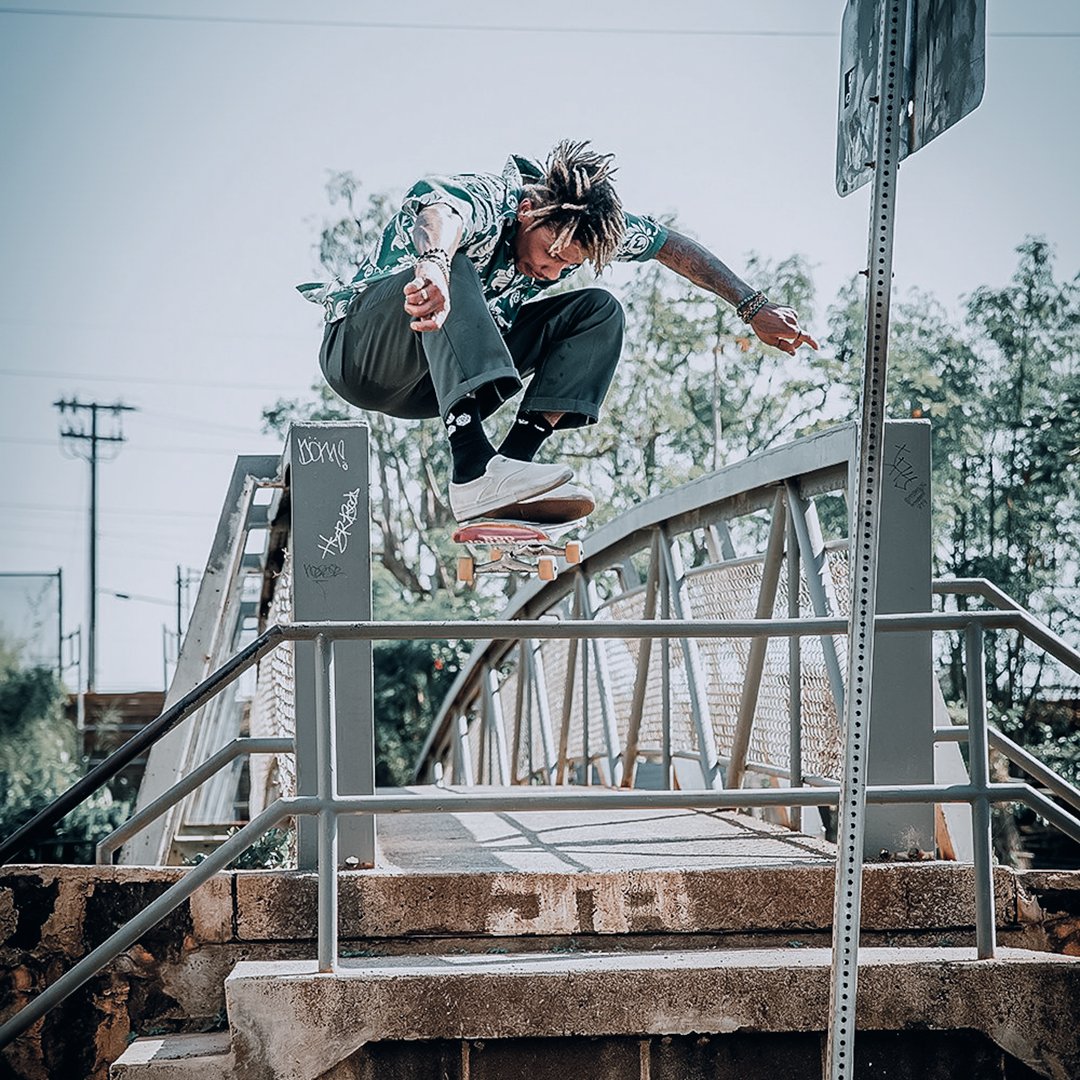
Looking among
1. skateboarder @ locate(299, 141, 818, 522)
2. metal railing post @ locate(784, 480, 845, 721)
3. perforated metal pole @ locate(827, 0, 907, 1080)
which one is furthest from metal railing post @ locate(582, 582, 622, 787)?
perforated metal pole @ locate(827, 0, 907, 1080)

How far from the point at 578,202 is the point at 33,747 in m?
26.8

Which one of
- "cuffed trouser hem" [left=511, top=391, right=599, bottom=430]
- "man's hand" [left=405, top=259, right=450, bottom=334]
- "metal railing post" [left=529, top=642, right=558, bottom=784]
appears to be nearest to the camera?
"man's hand" [left=405, top=259, right=450, bottom=334]

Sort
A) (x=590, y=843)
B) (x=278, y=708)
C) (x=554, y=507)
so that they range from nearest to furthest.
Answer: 1. (x=554, y=507)
2. (x=590, y=843)
3. (x=278, y=708)

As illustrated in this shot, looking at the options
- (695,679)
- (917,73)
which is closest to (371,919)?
(917,73)

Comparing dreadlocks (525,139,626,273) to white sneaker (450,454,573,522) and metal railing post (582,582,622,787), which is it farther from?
metal railing post (582,582,622,787)

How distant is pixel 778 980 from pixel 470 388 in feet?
5.71

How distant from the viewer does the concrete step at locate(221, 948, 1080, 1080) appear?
371 cm

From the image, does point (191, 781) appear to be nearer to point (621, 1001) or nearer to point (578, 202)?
point (621, 1001)

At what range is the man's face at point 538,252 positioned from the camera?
398 cm

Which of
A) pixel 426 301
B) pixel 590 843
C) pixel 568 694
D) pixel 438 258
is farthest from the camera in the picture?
pixel 568 694

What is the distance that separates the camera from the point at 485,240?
3.91 metres

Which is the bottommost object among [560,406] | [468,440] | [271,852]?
[271,852]

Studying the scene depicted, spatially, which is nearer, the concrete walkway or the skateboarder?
the skateboarder

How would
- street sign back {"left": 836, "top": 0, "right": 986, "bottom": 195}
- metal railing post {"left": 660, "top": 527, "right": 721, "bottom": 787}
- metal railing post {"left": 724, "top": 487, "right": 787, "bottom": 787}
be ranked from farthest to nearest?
metal railing post {"left": 660, "top": 527, "right": 721, "bottom": 787} < metal railing post {"left": 724, "top": 487, "right": 787, "bottom": 787} < street sign back {"left": 836, "top": 0, "right": 986, "bottom": 195}
